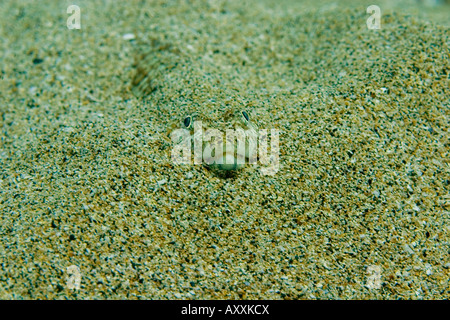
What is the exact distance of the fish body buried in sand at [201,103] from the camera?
2309 mm

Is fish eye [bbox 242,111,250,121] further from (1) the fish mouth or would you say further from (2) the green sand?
(1) the fish mouth

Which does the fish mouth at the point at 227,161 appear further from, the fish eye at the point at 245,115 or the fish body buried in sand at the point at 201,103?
the fish eye at the point at 245,115

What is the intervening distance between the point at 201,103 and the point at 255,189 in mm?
692

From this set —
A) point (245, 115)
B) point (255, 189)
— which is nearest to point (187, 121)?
point (245, 115)

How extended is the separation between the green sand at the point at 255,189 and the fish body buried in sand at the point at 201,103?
8cm

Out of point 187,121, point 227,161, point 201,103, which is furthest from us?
point 201,103

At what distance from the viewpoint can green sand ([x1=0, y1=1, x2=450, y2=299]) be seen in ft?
6.65

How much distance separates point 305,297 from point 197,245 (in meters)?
0.62

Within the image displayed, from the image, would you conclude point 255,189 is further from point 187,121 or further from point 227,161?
point 187,121

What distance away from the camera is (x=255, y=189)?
2287 millimetres

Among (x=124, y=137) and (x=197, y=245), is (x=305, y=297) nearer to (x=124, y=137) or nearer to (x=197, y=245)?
(x=197, y=245)

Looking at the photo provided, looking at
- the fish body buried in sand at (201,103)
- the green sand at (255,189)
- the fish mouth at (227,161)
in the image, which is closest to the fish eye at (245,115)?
the fish body buried in sand at (201,103)
